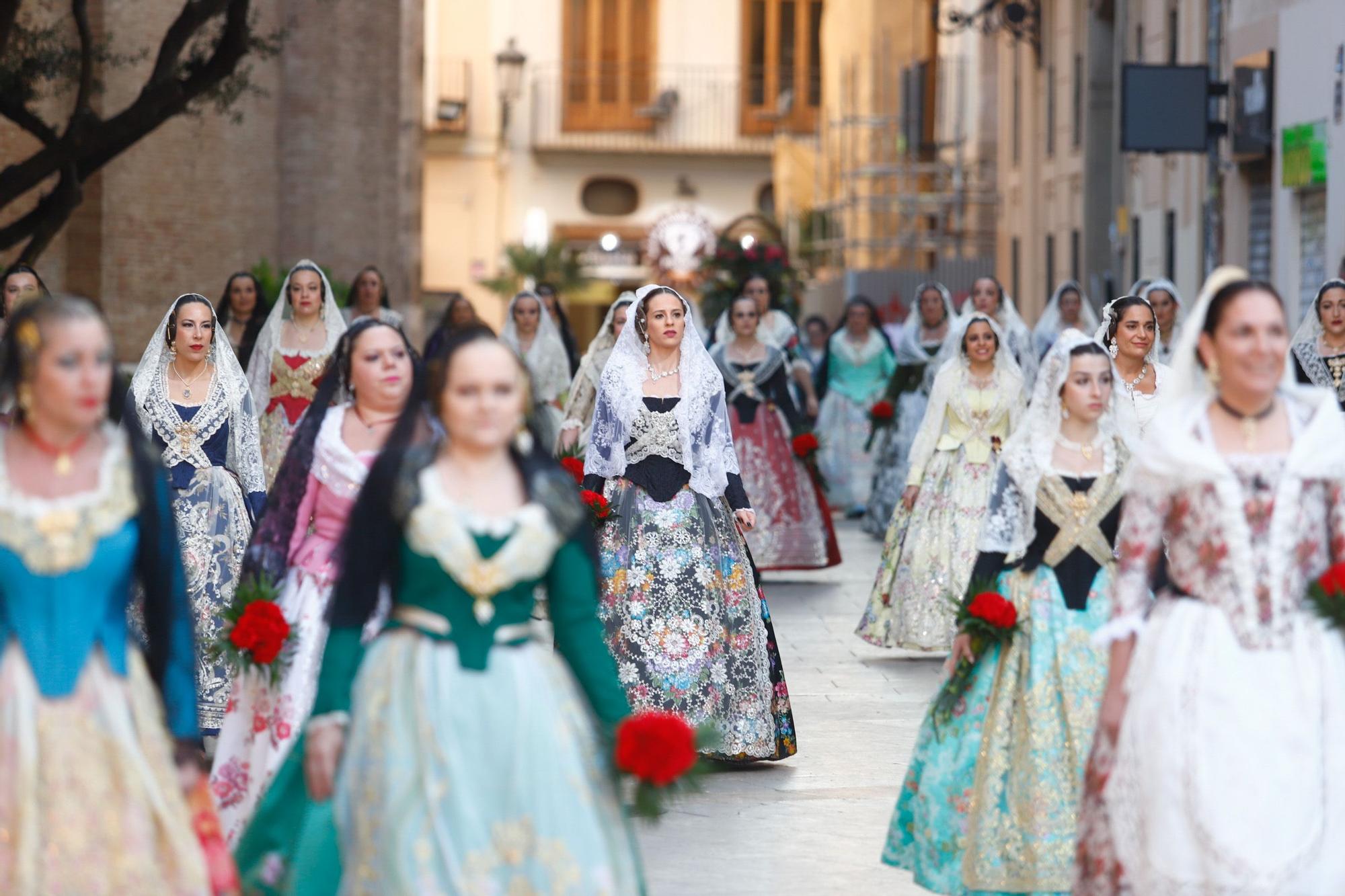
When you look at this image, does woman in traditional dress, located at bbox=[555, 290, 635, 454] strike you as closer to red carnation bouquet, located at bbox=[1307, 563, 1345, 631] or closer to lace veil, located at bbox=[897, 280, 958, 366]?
lace veil, located at bbox=[897, 280, 958, 366]

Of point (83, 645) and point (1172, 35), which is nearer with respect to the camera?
point (83, 645)

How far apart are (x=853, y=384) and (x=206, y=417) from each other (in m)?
12.5

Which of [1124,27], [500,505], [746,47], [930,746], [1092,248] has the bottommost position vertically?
[930,746]

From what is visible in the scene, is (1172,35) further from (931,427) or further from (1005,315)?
(931,427)

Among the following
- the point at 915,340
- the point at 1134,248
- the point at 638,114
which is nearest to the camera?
the point at 915,340

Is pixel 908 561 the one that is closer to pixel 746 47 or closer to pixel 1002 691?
pixel 1002 691

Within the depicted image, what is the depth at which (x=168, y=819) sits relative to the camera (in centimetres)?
501

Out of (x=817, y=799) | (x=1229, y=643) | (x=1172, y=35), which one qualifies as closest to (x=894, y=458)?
(x=1172, y=35)

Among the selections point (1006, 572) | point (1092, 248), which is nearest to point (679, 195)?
point (1092, 248)

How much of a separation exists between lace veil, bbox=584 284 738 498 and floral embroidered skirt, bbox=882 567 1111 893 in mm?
2727

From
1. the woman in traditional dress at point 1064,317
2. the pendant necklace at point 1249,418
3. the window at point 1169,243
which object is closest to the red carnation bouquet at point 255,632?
the pendant necklace at point 1249,418

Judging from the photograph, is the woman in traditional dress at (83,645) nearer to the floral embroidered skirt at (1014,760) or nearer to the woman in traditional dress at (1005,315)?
the floral embroidered skirt at (1014,760)

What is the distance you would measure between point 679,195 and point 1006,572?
1699 inches

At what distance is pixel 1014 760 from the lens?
7.07m
